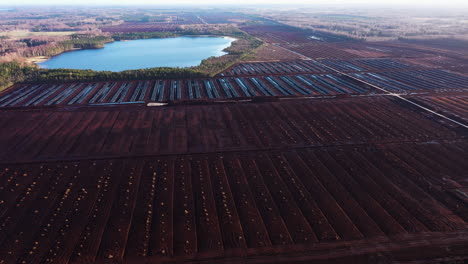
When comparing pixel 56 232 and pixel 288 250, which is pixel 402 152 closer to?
pixel 288 250

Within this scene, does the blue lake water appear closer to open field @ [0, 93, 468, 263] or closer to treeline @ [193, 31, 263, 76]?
treeline @ [193, 31, 263, 76]

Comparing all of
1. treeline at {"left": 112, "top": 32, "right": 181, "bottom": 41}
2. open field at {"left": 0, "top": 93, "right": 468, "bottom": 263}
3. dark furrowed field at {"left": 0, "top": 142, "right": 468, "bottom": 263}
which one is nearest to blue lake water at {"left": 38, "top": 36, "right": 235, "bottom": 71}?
treeline at {"left": 112, "top": 32, "right": 181, "bottom": 41}

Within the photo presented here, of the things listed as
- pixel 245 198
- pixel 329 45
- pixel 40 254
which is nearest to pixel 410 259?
pixel 245 198

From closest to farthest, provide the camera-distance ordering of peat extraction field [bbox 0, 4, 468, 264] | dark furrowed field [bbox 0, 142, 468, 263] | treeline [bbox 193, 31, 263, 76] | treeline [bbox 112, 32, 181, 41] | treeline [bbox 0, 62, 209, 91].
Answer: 1. dark furrowed field [bbox 0, 142, 468, 263]
2. peat extraction field [bbox 0, 4, 468, 264]
3. treeline [bbox 0, 62, 209, 91]
4. treeline [bbox 193, 31, 263, 76]
5. treeline [bbox 112, 32, 181, 41]

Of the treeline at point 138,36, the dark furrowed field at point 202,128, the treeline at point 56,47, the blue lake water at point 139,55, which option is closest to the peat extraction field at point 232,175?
the dark furrowed field at point 202,128

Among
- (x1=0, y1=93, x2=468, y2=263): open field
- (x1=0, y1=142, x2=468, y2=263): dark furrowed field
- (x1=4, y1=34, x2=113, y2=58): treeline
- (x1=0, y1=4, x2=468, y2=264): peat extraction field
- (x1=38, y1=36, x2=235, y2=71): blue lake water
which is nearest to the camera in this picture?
(x1=0, y1=142, x2=468, y2=263): dark furrowed field

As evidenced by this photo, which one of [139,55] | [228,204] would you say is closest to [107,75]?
[139,55]

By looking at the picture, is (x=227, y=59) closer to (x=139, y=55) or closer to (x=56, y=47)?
(x=139, y=55)
